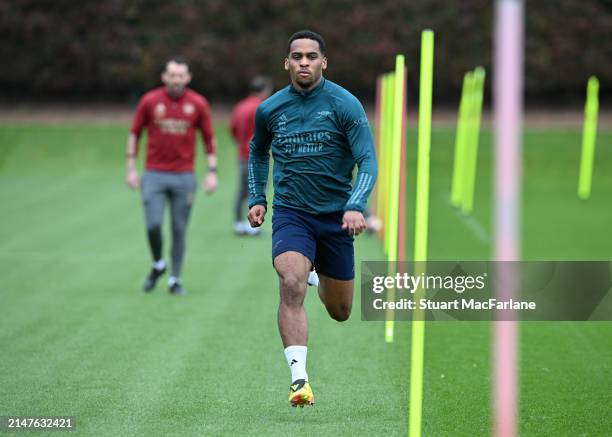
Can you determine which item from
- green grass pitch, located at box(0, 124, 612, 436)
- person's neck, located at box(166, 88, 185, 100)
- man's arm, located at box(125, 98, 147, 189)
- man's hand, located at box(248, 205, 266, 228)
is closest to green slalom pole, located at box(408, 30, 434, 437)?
green grass pitch, located at box(0, 124, 612, 436)

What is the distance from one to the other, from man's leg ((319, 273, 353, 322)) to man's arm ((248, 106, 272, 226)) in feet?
1.88

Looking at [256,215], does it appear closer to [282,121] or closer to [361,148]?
[282,121]

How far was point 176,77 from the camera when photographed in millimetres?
12047

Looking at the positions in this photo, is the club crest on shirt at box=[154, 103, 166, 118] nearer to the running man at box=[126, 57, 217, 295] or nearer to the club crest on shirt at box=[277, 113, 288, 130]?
the running man at box=[126, 57, 217, 295]

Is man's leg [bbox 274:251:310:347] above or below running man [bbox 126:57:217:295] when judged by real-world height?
below

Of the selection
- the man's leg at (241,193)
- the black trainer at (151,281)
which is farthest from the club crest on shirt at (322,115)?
the man's leg at (241,193)

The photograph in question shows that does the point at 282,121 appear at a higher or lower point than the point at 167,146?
lower

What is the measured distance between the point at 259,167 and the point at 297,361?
5.00ft

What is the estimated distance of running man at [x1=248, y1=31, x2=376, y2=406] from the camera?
7113mm

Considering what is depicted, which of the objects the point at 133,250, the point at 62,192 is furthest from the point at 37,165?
the point at 133,250

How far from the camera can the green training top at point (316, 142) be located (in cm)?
725

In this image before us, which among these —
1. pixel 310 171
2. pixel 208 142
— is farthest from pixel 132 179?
pixel 310 171

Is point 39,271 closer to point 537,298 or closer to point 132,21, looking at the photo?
point 537,298

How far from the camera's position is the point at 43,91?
4566 cm
